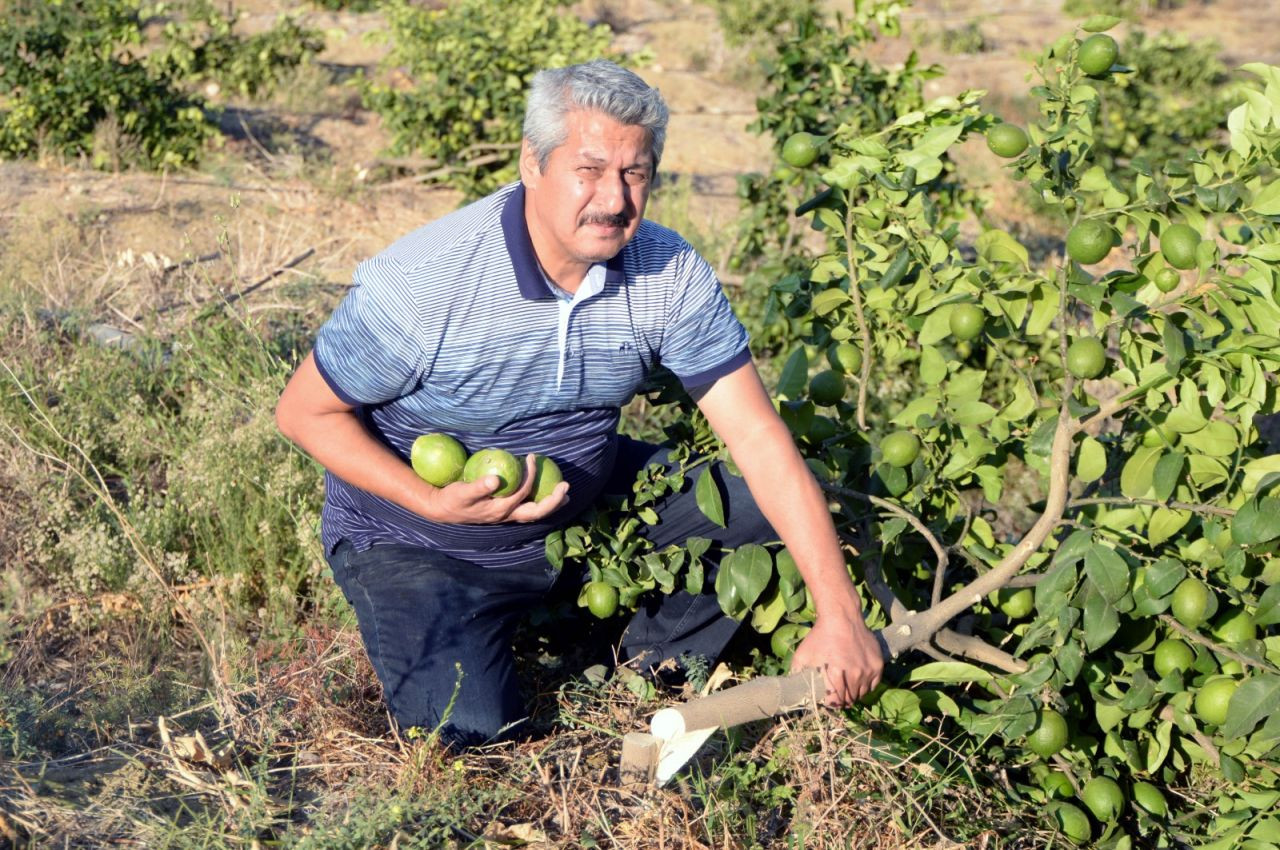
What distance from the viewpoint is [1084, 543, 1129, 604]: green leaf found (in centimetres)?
224

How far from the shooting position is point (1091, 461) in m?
2.63

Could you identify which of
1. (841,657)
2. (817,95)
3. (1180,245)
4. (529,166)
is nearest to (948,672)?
(841,657)

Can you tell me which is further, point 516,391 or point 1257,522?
point 516,391

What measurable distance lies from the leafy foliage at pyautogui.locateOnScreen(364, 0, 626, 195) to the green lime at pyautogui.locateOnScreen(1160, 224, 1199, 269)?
171 inches

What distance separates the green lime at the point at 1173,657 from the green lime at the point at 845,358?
868 millimetres

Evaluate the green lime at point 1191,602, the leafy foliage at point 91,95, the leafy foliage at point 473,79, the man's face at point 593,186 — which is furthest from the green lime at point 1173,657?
the leafy foliage at point 91,95

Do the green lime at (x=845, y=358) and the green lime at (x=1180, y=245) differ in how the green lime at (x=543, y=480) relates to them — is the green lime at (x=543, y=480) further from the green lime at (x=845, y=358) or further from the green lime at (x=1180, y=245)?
the green lime at (x=1180, y=245)

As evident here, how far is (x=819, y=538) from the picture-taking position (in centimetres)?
250

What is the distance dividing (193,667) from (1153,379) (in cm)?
227

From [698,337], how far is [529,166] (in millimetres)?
486

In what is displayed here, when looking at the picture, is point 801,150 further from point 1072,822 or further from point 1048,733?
point 1072,822

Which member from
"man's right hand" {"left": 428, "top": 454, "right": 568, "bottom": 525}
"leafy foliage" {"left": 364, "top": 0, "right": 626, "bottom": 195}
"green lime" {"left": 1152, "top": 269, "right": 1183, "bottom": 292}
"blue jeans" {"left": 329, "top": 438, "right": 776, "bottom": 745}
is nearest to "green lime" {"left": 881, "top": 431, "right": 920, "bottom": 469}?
"blue jeans" {"left": 329, "top": 438, "right": 776, "bottom": 745}

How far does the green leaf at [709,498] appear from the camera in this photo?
A: 2.63 metres

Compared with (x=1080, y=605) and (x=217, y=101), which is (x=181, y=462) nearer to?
(x=1080, y=605)
